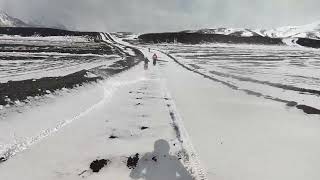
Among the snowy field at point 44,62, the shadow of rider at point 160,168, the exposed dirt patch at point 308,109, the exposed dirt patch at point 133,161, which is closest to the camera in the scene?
the shadow of rider at point 160,168

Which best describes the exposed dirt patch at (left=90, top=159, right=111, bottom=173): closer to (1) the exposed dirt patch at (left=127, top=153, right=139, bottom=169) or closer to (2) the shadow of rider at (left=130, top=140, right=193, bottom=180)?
(1) the exposed dirt patch at (left=127, top=153, right=139, bottom=169)

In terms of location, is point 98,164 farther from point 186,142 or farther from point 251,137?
point 251,137

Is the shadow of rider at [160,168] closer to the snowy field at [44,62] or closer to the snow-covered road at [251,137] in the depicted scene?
the snow-covered road at [251,137]

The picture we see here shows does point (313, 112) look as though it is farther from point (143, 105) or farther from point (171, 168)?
point (171, 168)

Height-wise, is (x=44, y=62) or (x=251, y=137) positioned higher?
(x=251, y=137)

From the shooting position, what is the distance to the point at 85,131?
1188cm

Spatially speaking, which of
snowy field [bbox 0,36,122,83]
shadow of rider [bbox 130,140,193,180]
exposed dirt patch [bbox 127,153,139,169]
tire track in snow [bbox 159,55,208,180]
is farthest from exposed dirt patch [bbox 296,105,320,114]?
snowy field [bbox 0,36,122,83]

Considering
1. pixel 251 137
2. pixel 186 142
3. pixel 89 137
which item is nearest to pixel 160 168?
pixel 186 142

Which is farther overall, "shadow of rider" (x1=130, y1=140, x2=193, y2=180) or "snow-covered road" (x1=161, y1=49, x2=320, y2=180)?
"snow-covered road" (x1=161, y1=49, x2=320, y2=180)

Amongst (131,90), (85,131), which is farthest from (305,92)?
(85,131)

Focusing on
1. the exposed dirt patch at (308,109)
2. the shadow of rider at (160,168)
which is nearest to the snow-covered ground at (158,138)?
the shadow of rider at (160,168)

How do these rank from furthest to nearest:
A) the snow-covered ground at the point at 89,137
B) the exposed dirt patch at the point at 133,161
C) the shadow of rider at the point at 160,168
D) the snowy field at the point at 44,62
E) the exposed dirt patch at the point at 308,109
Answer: the snowy field at the point at 44,62 < the exposed dirt patch at the point at 308,109 < the exposed dirt patch at the point at 133,161 < the snow-covered ground at the point at 89,137 < the shadow of rider at the point at 160,168

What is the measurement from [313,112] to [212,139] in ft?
20.7

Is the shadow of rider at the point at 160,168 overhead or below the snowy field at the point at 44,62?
overhead
